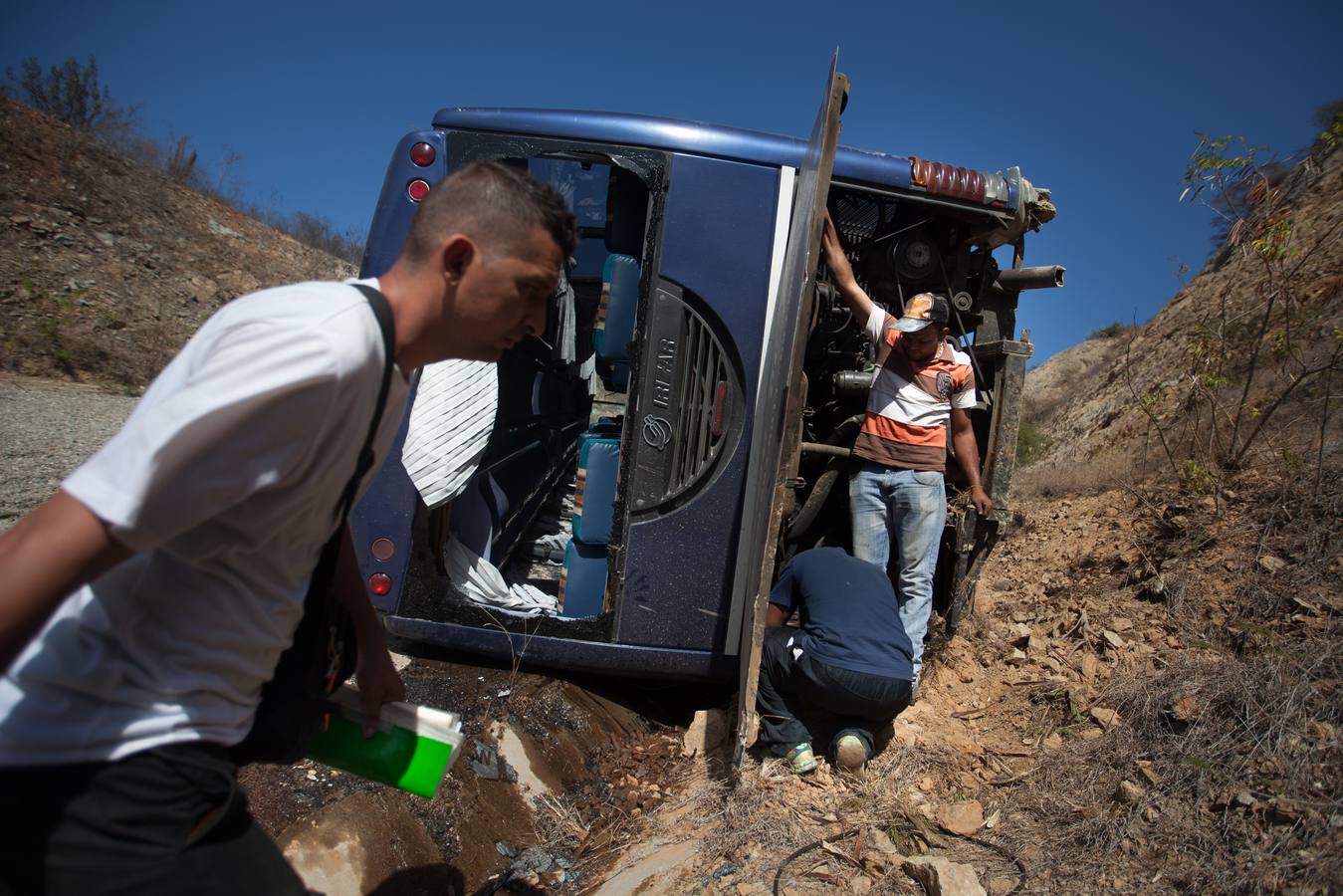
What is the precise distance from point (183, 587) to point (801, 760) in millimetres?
2670

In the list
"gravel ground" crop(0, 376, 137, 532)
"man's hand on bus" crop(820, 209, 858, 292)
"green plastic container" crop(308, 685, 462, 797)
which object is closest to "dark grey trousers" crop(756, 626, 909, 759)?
"man's hand on bus" crop(820, 209, 858, 292)

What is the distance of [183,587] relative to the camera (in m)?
1.09

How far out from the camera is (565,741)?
11.0ft

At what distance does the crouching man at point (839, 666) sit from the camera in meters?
3.23

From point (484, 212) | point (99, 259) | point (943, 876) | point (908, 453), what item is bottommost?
point (943, 876)

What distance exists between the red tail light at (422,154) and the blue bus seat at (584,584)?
1885mm

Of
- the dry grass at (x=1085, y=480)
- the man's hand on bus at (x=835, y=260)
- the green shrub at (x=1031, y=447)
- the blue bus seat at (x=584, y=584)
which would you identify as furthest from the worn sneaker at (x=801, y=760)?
the green shrub at (x=1031, y=447)

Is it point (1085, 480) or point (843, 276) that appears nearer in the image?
point (843, 276)

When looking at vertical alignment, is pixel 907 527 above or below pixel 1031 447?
below

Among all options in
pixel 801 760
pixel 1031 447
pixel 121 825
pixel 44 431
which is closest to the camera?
pixel 121 825

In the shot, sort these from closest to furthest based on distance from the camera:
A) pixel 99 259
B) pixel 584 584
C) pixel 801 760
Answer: pixel 801 760, pixel 584 584, pixel 99 259

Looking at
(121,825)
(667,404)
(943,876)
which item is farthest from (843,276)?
(121,825)

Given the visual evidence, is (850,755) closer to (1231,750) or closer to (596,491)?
(1231,750)

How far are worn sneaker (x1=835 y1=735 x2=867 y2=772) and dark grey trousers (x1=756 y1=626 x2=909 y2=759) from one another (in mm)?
66
